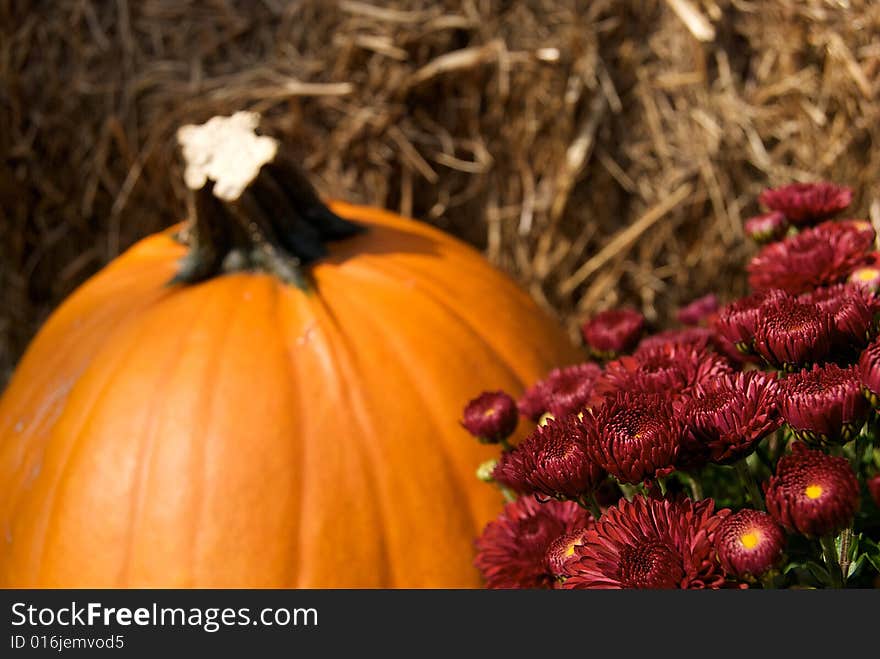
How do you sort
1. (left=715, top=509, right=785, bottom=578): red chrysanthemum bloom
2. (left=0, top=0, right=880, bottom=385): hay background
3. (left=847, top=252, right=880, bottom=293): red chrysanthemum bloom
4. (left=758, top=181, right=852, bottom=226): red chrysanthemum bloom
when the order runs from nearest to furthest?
(left=715, top=509, right=785, bottom=578): red chrysanthemum bloom, (left=847, top=252, right=880, bottom=293): red chrysanthemum bloom, (left=758, top=181, right=852, bottom=226): red chrysanthemum bloom, (left=0, top=0, right=880, bottom=385): hay background

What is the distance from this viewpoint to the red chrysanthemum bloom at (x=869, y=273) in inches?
26.1

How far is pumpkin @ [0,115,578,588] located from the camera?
0.84 m

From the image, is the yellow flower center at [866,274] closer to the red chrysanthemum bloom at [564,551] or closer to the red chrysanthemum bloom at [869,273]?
the red chrysanthemum bloom at [869,273]

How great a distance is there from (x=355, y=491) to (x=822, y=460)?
50cm

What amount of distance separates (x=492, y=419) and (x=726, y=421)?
25 centimetres

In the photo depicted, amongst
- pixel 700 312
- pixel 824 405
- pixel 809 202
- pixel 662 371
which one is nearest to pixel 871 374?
pixel 824 405

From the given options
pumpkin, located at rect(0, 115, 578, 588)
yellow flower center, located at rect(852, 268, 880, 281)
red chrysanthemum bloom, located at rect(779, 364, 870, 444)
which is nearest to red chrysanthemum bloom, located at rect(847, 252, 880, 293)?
yellow flower center, located at rect(852, 268, 880, 281)

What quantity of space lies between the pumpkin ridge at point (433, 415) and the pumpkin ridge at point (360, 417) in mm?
16

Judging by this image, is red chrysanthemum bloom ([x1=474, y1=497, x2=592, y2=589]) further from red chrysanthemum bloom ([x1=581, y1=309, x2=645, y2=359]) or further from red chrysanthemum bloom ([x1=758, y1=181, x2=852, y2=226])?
red chrysanthemum bloom ([x1=758, y1=181, x2=852, y2=226])

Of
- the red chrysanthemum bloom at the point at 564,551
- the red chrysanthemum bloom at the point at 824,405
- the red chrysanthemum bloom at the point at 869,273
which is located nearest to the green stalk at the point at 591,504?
the red chrysanthemum bloom at the point at 564,551

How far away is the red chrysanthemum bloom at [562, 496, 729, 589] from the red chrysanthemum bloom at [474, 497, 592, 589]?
0.14 meters

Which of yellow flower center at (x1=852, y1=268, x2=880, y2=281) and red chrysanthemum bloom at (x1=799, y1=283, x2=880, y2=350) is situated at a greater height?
red chrysanthemum bloom at (x1=799, y1=283, x2=880, y2=350)

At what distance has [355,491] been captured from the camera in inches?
34.0

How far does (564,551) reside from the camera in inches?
20.8
